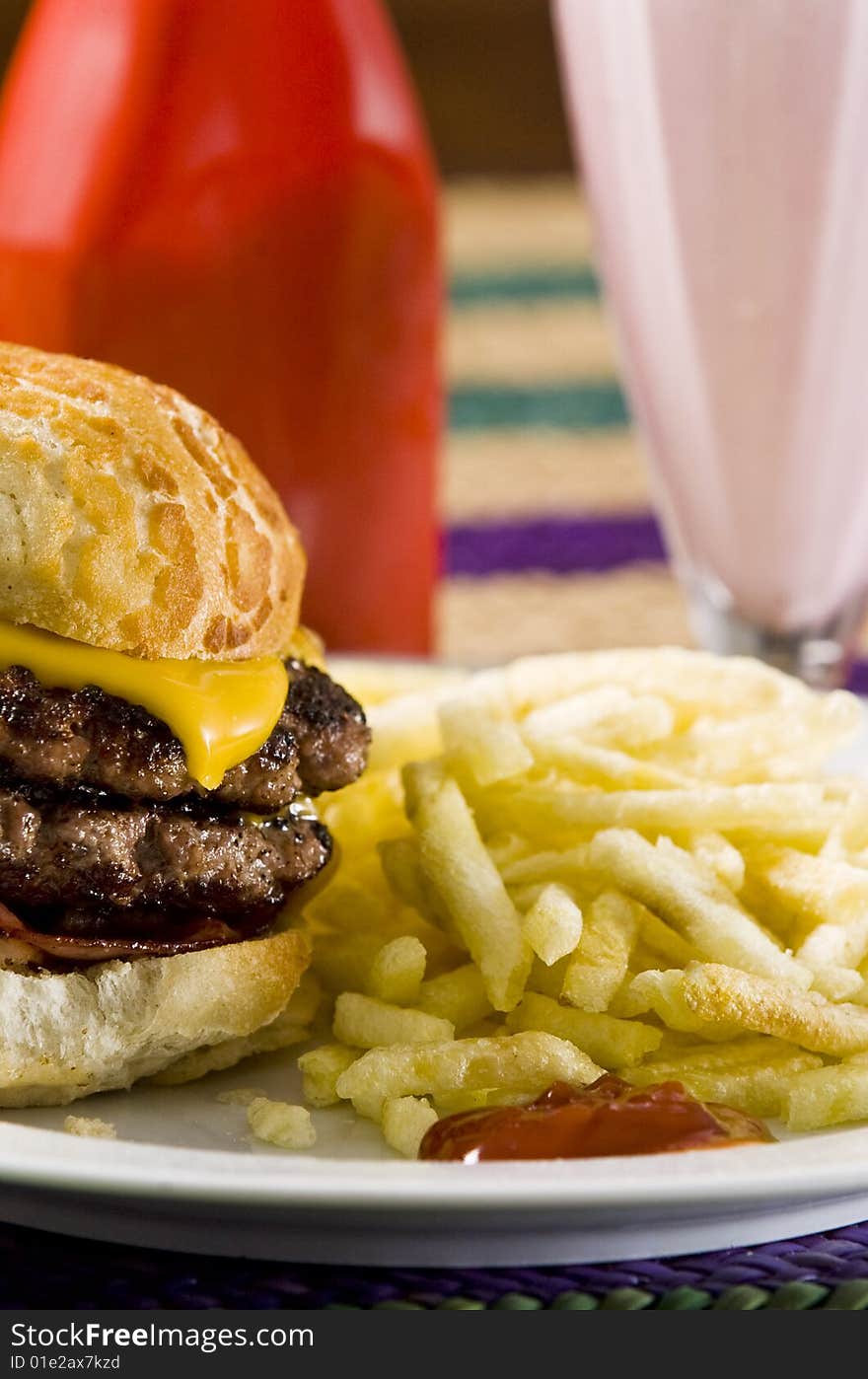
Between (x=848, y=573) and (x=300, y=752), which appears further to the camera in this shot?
(x=848, y=573)

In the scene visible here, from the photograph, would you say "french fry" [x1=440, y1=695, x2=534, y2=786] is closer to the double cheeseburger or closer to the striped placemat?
the double cheeseburger

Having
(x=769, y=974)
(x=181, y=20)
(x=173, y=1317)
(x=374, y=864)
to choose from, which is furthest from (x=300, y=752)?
(x=181, y=20)

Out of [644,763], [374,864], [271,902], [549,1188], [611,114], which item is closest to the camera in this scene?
[549,1188]

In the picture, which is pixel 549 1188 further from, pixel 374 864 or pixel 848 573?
pixel 848 573

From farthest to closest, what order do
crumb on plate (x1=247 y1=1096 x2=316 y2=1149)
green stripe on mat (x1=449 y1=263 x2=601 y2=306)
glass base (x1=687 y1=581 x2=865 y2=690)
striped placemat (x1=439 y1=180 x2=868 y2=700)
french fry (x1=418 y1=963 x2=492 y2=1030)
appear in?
1. green stripe on mat (x1=449 y1=263 x2=601 y2=306)
2. striped placemat (x1=439 y1=180 x2=868 y2=700)
3. glass base (x1=687 y1=581 x2=865 y2=690)
4. french fry (x1=418 y1=963 x2=492 y2=1030)
5. crumb on plate (x1=247 y1=1096 x2=316 y2=1149)

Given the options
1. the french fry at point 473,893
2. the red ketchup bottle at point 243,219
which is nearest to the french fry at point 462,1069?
the french fry at point 473,893

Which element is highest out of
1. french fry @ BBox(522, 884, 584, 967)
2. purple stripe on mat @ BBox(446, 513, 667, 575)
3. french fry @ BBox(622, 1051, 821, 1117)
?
french fry @ BBox(522, 884, 584, 967)

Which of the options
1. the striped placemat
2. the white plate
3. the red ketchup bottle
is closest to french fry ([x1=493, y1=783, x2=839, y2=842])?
the white plate
